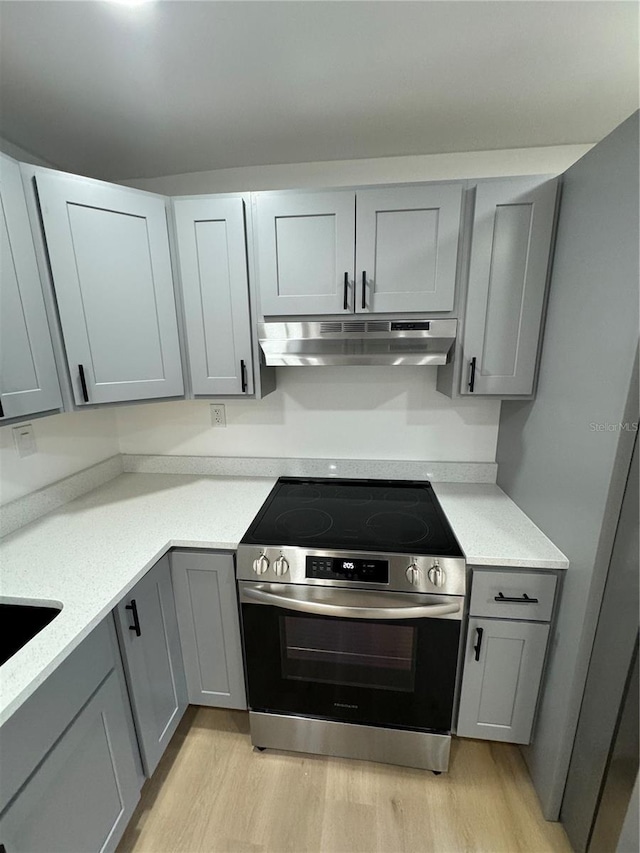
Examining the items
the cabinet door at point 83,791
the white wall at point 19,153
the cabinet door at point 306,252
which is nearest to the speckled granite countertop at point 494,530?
the cabinet door at point 306,252

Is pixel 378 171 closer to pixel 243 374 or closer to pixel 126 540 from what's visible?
pixel 243 374

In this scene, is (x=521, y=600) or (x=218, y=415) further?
(x=218, y=415)

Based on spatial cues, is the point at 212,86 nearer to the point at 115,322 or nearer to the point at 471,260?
the point at 115,322

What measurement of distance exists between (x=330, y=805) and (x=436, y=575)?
100cm

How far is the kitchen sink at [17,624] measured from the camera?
42.6 inches

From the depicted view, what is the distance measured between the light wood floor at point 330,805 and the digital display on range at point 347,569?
89 centimetres

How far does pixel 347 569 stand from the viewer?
128 centimetres

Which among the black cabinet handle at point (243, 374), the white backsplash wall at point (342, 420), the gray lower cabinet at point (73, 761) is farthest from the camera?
the white backsplash wall at point (342, 420)

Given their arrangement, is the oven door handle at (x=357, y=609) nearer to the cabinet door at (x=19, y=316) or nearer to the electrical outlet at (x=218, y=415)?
the electrical outlet at (x=218, y=415)

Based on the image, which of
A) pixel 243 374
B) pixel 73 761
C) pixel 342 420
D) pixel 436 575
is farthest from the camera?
pixel 342 420

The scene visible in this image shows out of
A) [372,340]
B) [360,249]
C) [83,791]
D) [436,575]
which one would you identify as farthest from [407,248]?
[83,791]

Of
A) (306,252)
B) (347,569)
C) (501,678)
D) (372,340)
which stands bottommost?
(501,678)

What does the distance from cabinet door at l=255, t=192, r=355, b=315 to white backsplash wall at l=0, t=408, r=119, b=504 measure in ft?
3.59

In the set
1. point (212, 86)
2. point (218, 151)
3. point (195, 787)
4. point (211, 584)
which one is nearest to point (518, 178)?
point (212, 86)
